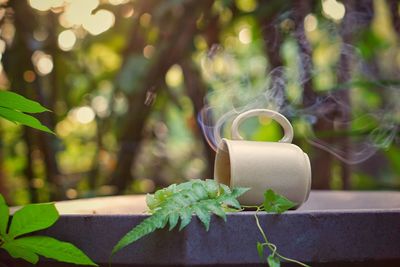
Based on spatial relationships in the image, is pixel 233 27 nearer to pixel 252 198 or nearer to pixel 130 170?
pixel 130 170

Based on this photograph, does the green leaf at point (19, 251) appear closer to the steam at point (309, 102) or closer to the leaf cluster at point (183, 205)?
the leaf cluster at point (183, 205)

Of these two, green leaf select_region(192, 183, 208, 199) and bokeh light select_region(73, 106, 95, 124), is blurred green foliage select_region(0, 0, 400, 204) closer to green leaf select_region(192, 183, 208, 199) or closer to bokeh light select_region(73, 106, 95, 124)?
bokeh light select_region(73, 106, 95, 124)

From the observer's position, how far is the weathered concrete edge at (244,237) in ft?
3.08

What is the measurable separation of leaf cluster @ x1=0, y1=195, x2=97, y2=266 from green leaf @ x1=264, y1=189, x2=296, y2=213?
0.29 meters

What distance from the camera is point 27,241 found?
940mm

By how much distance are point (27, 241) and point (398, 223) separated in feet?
1.91

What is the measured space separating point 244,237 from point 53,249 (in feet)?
0.95

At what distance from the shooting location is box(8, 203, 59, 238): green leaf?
92 cm

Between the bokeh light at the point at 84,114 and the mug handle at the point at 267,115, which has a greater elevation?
the mug handle at the point at 267,115

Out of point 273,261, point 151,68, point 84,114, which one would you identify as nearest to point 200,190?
point 273,261

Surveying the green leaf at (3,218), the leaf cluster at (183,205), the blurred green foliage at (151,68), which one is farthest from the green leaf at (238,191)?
the blurred green foliage at (151,68)

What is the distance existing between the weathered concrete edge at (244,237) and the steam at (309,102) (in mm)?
877

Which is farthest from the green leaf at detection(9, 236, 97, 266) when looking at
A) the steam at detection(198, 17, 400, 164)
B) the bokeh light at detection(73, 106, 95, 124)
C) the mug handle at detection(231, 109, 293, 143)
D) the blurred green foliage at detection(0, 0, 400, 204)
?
the bokeh light at detection(73, 106, 95, 124)

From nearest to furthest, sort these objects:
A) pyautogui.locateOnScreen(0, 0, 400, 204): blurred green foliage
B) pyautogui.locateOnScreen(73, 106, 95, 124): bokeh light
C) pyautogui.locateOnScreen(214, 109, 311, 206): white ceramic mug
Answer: pyautogui.locateOnScreen(214, 109, 311, 206): white ceramic mug, pyautogui.locateOnScreen(0, 0, 400, 204): blurred green foliage, pyautogui.locateOnScreen(73, 106, 95, 124): bokeh light
